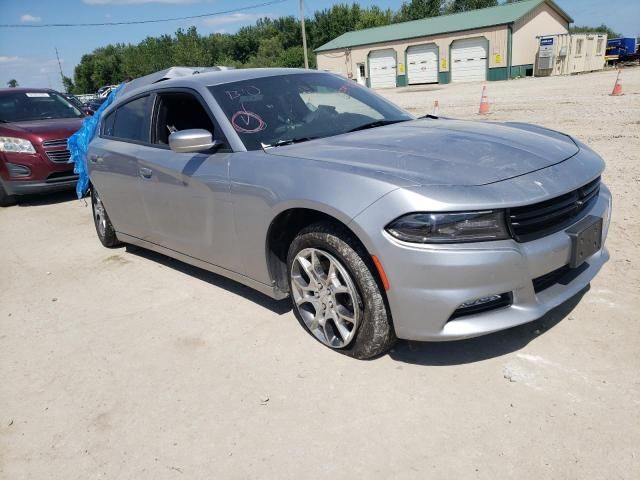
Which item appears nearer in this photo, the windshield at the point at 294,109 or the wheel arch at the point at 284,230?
the wheel arch at the point at 284,230

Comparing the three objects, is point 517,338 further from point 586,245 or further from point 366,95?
point 366,95

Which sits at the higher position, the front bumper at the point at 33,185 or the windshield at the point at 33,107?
the windshield at the point at 33,107

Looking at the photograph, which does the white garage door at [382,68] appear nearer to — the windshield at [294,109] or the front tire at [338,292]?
the windshield at [294,109]

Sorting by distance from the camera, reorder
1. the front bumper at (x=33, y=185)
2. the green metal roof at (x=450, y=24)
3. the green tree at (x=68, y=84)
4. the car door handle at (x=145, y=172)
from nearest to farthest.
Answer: the car door handle at (x=145, y=172) → the front bumper at (x=33, y=185) → the green metal roof at (x=450, y=24) → the green tree at (x=68, y=84)

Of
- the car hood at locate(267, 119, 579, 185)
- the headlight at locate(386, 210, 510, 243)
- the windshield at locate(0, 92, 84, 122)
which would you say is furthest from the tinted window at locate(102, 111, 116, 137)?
the windshield at locate(0, 92, 84, 122)

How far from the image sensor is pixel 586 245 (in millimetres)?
2723

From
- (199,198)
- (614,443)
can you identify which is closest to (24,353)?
(199,198)

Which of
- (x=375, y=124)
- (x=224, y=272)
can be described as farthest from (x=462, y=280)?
(x=224, y=272)

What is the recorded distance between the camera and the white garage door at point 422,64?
3881 cm

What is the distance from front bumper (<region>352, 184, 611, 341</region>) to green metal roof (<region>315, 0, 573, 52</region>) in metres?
36.4

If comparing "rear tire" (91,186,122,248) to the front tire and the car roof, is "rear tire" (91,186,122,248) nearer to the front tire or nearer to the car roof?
the car roof

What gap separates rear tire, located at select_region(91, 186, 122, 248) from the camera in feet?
18.0

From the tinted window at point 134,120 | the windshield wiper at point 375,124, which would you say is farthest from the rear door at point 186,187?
the windshield wiper at point 375,124

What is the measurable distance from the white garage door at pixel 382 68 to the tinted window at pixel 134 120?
130 feet
